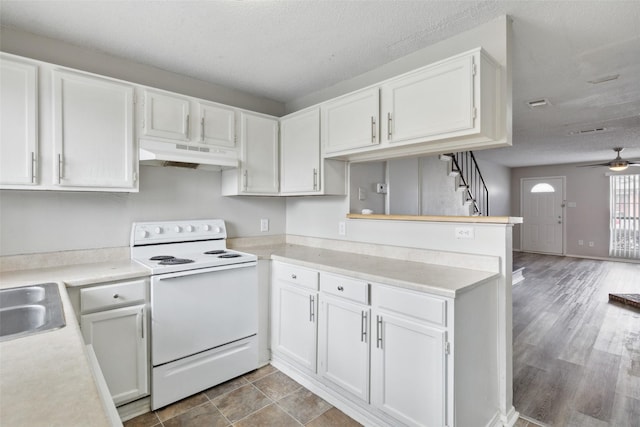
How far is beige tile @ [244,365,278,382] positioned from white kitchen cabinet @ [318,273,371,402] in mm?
541

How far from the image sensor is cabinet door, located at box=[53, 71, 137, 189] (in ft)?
6.58

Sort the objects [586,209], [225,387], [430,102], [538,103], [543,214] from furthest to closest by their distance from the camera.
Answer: [543,214]
[586,209]
[538,103]
[225,387]
[430,102]

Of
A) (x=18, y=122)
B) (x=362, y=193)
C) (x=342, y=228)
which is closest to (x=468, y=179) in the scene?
(x=362, y=193)

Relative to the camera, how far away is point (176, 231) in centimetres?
267

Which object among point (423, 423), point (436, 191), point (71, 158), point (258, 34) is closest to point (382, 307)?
point (423, 423)

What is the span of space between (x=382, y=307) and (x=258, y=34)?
1913mm

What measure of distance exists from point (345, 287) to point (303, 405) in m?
0.87

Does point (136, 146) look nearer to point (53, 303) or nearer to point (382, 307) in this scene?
point (53, 303)

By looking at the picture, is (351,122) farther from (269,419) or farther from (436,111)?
(269,419)

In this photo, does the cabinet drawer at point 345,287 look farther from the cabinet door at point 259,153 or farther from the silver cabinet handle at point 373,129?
the cabinet door at point 259,153

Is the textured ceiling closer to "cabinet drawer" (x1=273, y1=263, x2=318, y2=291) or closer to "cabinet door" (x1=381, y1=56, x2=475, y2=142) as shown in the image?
"cabinet door" (x1=381, y1=56, x2=475, y2=142)

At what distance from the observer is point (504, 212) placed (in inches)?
339

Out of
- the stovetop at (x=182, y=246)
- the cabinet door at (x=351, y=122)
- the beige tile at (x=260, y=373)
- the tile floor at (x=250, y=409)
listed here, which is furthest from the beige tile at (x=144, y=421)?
the cabinet door at (x=351, y=122)

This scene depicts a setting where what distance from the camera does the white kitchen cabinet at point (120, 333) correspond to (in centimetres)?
188
